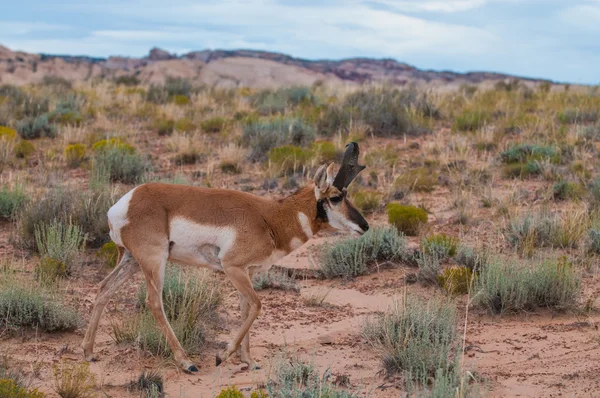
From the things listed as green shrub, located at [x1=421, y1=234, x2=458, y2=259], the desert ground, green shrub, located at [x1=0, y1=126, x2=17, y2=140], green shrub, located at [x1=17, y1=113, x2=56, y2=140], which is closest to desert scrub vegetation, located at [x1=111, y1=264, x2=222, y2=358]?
the desert ground

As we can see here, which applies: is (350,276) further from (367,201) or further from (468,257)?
(367,201)

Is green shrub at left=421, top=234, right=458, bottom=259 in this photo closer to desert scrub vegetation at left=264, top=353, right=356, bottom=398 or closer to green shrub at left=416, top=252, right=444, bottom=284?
green shrub at left=416, top=252, right=444, bottom=284

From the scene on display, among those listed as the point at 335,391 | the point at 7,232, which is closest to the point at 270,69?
the point at 7,232

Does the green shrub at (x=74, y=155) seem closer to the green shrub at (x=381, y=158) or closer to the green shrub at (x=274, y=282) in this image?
the green shrub at (x=381, y=158)

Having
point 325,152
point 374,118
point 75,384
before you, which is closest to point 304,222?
point 75,384

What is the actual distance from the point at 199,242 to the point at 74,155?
10.2 metres

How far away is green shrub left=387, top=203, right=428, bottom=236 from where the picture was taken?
11.1 m

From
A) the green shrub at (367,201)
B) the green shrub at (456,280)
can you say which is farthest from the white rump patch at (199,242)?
the green shrub at (367,201)

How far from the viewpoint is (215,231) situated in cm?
627

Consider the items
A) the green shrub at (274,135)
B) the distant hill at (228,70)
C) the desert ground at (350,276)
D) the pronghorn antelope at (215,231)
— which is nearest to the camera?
the desert ground at (350,276)

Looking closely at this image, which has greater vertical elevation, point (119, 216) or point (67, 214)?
point (119, 216)

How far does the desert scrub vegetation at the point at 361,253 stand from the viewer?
368 inches

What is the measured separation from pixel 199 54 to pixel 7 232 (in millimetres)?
92142

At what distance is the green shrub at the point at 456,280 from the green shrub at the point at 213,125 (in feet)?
39.7
